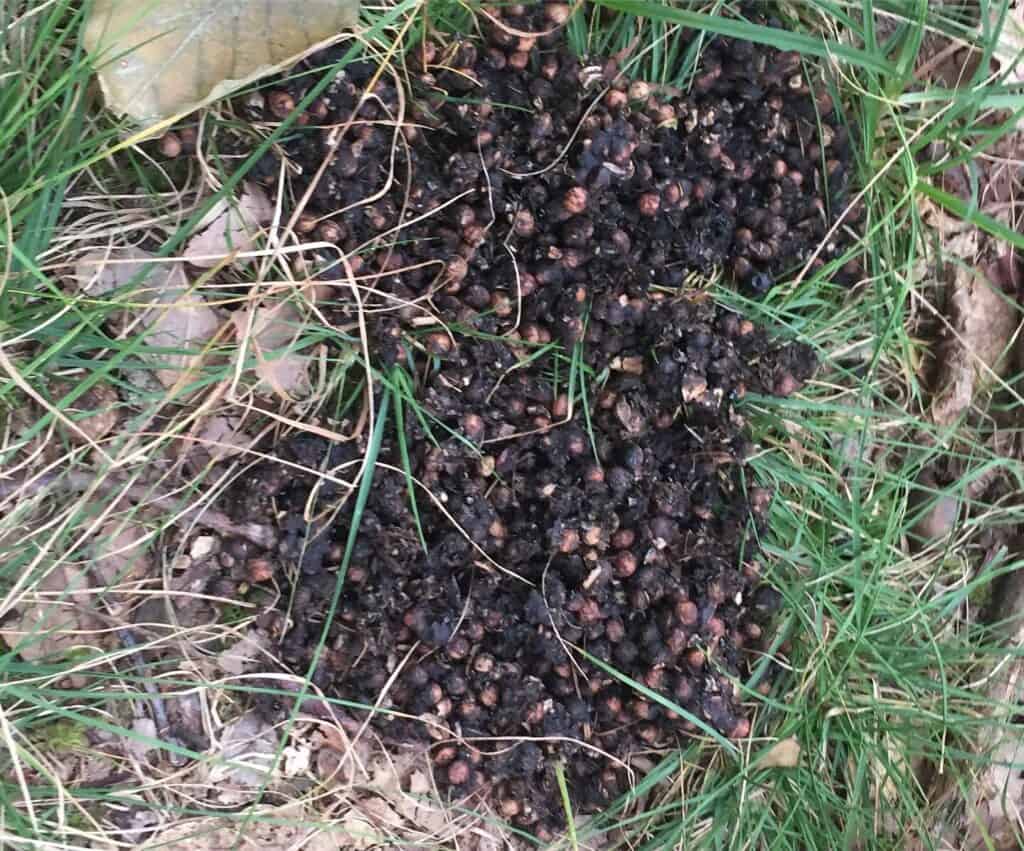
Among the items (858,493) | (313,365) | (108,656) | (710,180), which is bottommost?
(108,656)

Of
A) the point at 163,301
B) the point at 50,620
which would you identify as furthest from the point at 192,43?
the point at 50,620

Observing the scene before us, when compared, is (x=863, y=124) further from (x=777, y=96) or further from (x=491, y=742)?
(x=491, y=742)

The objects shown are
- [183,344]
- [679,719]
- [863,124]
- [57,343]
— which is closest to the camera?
[57,343]

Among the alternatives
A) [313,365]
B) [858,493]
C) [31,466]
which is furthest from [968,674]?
[31,466]

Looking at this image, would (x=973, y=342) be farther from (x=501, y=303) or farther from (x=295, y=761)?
(x=295, y=761)

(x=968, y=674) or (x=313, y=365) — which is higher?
(x=313, y=365)

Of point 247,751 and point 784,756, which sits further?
point 784,756

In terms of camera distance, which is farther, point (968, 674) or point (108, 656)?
point (968, 674)
